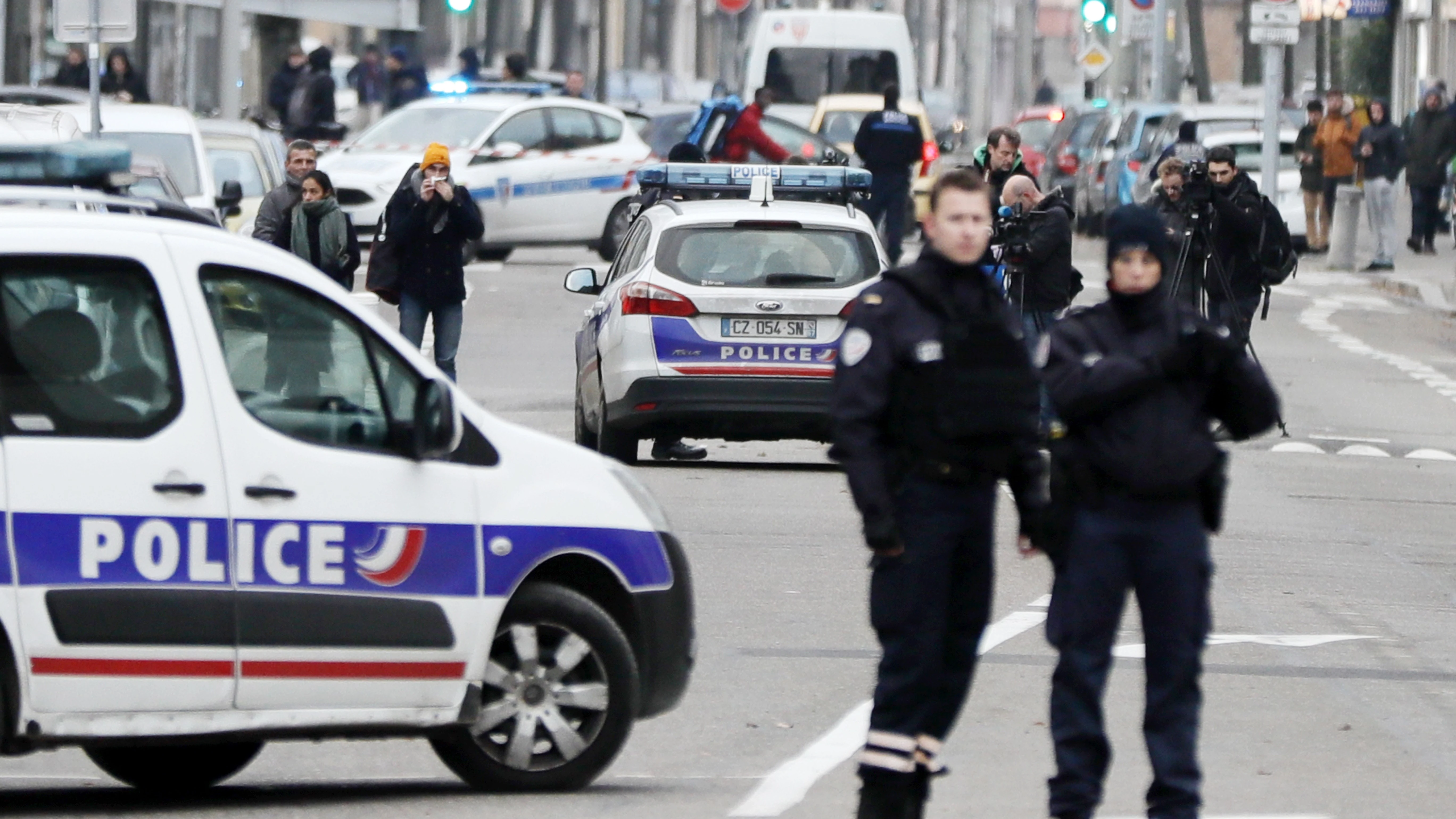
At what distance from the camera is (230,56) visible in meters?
34.1

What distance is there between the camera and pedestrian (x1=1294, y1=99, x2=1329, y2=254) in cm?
3275

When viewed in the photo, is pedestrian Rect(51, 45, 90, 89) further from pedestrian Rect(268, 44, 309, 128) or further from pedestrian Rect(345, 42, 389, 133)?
pedestrian Rect(345, 42, 389, 133)

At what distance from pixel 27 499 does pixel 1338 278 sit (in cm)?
2579

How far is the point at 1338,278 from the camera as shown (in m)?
31.4

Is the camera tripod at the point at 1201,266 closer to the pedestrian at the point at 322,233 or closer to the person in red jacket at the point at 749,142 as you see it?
the pedestrian at the point at 322,233

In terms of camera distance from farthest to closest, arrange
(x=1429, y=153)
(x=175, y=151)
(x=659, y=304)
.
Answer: (x=1429, y=153), (x=175, y=151), (x=659, y=304)

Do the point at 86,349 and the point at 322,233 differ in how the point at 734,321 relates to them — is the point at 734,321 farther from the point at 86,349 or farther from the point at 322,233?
the point at 86,349

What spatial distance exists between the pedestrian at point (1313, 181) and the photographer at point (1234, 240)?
594 inches

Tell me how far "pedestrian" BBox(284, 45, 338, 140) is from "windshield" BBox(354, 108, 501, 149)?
3.87m

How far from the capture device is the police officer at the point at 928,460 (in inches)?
259

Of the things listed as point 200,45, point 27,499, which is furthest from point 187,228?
point 200,45

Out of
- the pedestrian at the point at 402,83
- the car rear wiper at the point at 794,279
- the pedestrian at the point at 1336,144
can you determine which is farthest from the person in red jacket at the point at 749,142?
the pedestrian at the point at 402,83

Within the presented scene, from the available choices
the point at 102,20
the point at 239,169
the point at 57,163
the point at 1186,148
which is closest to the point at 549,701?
the point at 57,163

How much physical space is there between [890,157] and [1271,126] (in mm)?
5004
